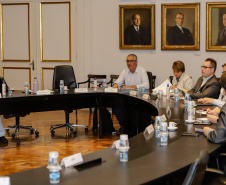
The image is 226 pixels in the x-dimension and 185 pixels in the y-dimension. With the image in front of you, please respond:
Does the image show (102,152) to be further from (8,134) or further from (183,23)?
(183,23)

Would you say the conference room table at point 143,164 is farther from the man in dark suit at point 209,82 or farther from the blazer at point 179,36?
the blazer at point 179,36

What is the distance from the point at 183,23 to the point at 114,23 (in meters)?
1.67

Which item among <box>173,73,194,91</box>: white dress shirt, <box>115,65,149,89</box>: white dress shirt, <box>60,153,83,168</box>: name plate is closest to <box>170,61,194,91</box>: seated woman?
<box>173,73,194,91</box>: white dress shirt

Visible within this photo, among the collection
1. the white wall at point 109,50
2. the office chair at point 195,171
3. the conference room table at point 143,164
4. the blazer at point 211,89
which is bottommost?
the conference room table at point 143,164

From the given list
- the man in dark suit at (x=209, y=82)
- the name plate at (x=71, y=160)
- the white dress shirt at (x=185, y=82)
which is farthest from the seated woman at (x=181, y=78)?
the name plate at (x=71, y=160)

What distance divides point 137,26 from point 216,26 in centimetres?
179

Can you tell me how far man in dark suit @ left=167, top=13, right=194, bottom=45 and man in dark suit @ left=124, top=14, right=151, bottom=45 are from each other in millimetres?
564

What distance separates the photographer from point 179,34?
10.4 m

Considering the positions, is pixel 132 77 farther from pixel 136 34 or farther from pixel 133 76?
pixel 136 34

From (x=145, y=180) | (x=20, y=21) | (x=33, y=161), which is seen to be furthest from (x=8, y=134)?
(x=145, y=180)

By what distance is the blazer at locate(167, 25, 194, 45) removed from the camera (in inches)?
409

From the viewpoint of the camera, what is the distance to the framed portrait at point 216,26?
33.1ft

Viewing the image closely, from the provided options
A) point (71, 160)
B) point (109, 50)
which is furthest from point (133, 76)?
point (71, 160)

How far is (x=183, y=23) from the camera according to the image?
34.1 ft
